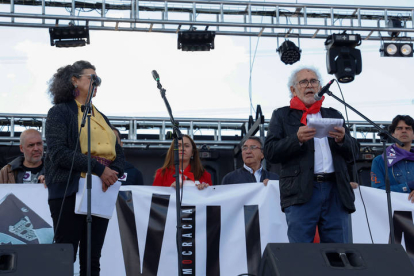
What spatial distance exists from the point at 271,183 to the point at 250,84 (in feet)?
19.1

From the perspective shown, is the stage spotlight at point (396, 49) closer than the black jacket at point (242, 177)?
No

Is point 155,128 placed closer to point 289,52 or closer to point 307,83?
point 289,52

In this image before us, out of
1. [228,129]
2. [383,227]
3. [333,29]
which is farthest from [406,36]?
[383,227]

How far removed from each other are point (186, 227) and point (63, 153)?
165 centimetres

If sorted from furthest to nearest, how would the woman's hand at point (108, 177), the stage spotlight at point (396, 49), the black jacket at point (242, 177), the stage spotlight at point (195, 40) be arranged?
the stage spotlight at point (396, 49) < the stage spotlight at point (195, 40) < the black jacket at point (242, 177) < the woman's hand at point (108, 177)

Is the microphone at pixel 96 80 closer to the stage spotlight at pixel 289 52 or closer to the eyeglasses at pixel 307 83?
the eyeglasses at pixel 307 83

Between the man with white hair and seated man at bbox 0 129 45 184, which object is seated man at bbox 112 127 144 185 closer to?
seated man at bbox 0 129 45 184

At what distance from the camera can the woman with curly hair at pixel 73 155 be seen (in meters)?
3.33

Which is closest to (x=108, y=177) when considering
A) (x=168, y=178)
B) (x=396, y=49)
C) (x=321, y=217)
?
(x=321, y=217)

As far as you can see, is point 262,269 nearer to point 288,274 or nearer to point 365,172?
point 288,274

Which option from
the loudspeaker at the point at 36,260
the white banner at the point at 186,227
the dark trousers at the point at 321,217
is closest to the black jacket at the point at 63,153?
the loudspeaker at the point at 36,260

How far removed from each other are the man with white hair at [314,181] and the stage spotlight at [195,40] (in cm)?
506

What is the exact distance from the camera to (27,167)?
5125 millimetres

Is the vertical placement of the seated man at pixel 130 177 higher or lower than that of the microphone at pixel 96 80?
lower
